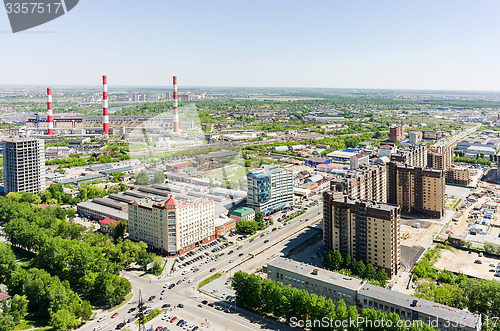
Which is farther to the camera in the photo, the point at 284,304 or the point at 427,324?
the point at 284,304

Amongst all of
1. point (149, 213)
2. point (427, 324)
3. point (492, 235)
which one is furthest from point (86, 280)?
point (492, 235)

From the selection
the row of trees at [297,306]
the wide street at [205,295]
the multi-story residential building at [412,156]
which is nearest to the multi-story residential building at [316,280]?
the row of trees at [297,306]

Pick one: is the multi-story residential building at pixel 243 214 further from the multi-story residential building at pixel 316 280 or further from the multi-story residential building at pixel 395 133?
the multi-story residential building at pixel 395 133

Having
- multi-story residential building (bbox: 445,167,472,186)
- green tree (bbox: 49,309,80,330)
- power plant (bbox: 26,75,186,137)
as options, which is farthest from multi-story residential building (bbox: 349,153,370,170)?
green tree (bbox: 49,309,80,330)

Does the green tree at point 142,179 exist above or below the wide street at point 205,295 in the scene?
above

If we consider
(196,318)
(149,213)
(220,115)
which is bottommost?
(196,318)

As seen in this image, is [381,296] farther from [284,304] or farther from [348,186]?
[348,186]
